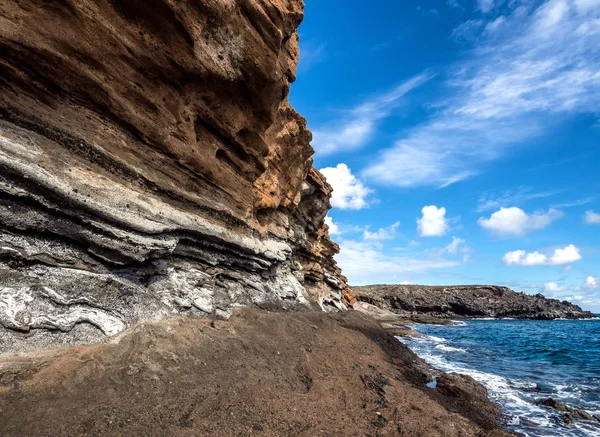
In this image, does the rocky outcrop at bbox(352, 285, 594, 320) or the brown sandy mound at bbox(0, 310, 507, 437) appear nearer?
the brown sandy mound at bbox(0, 310, 507, 437)

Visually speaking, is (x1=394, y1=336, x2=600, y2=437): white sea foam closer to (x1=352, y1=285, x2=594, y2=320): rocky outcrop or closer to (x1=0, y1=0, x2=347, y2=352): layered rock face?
(x1=0, y1=0, x2=347, y2=352): layered rock face

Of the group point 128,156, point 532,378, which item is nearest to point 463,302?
point 532,378

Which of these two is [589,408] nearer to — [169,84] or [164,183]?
[164,183]

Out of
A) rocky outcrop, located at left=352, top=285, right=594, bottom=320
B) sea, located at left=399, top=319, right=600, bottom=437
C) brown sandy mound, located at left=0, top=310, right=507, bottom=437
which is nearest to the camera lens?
brown sandy mound, located at left=0, top=310, right=507, bottom=437

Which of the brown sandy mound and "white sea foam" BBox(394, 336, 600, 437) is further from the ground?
the brown sandy mound

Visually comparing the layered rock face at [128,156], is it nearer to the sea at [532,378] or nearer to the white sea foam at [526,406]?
the white sea foam at [526,406]

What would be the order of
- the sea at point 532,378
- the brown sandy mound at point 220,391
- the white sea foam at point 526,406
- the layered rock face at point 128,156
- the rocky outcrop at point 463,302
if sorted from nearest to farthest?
the brown sandy mound at point 220,391 < the layered rock face at point 128,156 < the white sea foam at point 526,406 < the sea at point 532,378 < the rocky outcrop at point 463,302

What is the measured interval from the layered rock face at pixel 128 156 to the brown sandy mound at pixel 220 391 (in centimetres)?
89

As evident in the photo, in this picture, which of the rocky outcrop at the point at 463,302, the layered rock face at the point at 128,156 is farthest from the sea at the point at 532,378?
the rocky outcrop at the point at 463,302

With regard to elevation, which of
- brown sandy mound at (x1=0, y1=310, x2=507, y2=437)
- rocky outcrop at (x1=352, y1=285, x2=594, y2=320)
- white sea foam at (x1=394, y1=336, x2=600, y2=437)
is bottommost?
white sea foam at (x1=394, y1=336, x2=600, y2=437)

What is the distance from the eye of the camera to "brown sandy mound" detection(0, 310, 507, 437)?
5344 mm

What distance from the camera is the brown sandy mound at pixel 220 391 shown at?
5.34 meters

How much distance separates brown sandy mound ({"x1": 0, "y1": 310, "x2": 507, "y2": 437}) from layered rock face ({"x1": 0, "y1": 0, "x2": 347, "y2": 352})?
89 centimetres

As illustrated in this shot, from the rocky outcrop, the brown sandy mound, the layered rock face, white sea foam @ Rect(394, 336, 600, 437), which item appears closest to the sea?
white sea foam @ Rect(394, 336, 600, 437)
